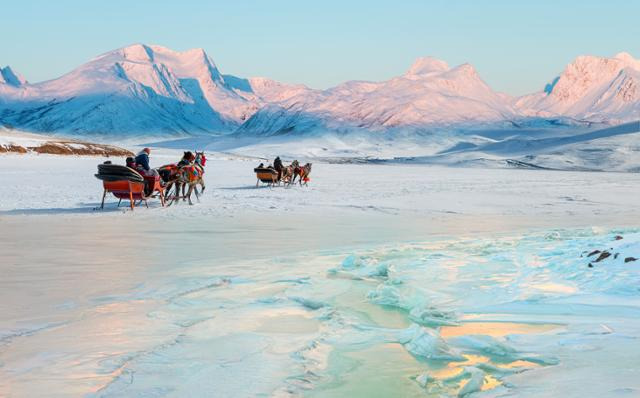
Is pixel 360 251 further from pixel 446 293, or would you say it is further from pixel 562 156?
pixel 562 156

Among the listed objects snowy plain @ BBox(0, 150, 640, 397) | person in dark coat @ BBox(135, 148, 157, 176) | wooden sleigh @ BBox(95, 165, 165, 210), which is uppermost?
person in dark coat @ BBox(135, 148, 157, 176)

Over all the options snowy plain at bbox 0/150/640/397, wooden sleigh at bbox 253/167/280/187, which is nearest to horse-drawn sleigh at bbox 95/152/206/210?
snowy plain at bbox 0/150/640/397

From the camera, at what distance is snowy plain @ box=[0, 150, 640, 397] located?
4641 mm

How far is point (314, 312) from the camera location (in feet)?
21.7

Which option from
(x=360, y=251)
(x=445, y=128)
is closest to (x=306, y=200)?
(x=360, y=251)

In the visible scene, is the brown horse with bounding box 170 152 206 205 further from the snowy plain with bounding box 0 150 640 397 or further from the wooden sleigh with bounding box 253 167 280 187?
the wooden sleigh with bounding box 253 167 280 187

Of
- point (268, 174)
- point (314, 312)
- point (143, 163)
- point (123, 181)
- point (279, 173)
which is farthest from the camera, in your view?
point (279, 173)

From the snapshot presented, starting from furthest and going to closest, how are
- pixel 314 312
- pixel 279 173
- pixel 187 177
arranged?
pixel 279 173, pixel 187 177, pixel 314 312

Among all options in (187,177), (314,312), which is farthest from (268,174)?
(314,312)

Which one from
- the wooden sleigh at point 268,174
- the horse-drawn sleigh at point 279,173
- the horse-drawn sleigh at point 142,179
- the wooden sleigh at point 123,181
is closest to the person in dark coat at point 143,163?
the horse-drawn sleigh at point 142,179

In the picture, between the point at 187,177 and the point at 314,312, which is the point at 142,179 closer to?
the point at 187,177

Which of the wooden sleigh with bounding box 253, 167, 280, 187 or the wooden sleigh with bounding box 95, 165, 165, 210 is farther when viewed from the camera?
the wooden sleigh with bounding box 253, 167, 280, 187

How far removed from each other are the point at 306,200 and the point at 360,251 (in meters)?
10.1

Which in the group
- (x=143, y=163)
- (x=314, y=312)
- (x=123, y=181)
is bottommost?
(x=314, y=312)
